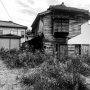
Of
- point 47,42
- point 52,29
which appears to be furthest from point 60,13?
point 47,42

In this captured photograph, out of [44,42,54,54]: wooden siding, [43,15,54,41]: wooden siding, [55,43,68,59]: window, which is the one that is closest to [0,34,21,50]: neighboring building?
[44,42,54,54]: wooden siding

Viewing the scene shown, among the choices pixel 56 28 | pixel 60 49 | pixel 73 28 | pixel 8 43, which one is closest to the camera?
pixel 56 28

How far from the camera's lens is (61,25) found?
667 inches

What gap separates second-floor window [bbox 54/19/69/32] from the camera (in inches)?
658

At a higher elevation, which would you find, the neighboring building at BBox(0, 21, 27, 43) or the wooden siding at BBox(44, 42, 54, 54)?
the neighboring building at BBox(0, 21, 27, 43)

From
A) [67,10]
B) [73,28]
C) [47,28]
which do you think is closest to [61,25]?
[47,28]

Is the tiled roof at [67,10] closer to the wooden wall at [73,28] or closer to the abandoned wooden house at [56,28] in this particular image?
the abandoned wooden house at [56,28]

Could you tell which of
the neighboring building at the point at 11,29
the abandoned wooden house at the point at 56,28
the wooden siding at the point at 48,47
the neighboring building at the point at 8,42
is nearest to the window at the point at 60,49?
the abandoned wooden house at the point at 56,28

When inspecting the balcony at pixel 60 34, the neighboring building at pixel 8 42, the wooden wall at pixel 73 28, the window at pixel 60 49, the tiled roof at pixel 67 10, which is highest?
the tiled roof at pixel 67 10

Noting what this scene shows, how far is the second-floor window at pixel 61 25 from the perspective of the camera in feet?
54.9

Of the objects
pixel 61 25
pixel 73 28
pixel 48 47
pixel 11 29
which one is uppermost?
pixel 11 29

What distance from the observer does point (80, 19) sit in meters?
18.1

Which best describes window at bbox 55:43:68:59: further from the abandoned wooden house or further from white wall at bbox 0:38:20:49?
white wall at bbox 0:38:20:49

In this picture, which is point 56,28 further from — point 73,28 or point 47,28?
point 73,28
